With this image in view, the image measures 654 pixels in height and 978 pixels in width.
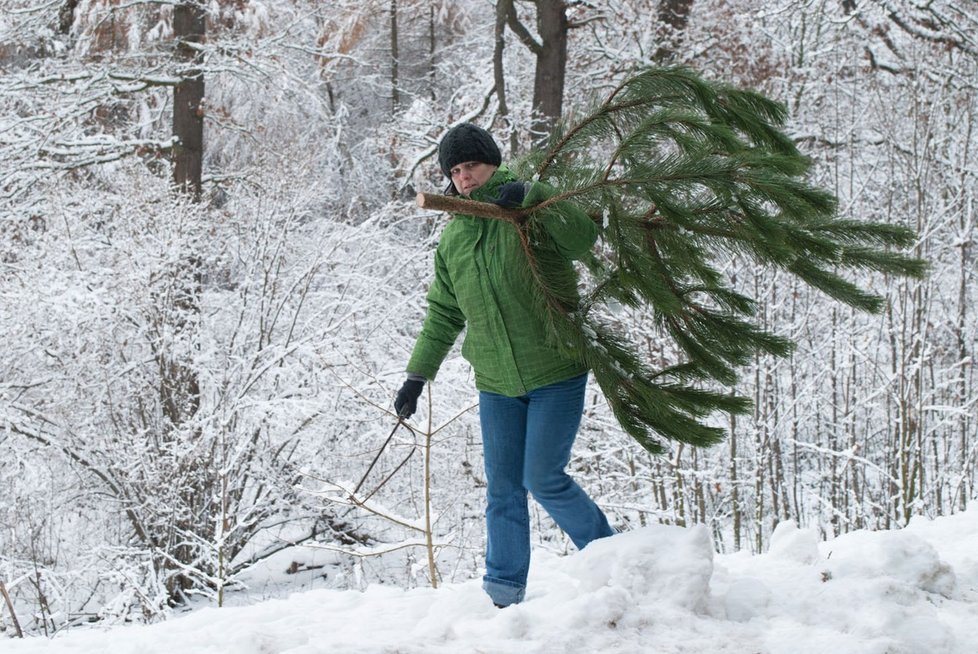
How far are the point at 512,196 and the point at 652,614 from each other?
1.27 metres

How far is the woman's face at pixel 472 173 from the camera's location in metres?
2.76

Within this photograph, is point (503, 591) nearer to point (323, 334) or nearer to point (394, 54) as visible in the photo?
point (323, 334)

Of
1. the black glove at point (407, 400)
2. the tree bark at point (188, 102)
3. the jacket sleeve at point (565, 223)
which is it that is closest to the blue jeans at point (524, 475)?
the black glove at point (407, 400)

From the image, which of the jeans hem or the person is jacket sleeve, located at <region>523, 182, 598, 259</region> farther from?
the jeans hem

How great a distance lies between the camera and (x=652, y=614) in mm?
2566

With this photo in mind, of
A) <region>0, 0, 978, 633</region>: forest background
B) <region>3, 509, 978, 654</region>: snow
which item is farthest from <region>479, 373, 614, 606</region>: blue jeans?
<region>0, 0, 978, 633</region>: forest background

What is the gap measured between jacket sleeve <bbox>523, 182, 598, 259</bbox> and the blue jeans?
50cm

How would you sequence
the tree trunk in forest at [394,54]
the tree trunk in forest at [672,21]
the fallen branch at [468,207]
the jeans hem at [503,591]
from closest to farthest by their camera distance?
the fallen branch at [468,207], the jeans hem at [503,591], the tree trunk in forest at [672,21], the tree trunk in forest at [394,54]

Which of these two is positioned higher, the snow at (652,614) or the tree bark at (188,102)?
the tree bark at (188,102)

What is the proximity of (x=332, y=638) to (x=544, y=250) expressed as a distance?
1289 mm

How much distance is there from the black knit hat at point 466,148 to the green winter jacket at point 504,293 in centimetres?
7

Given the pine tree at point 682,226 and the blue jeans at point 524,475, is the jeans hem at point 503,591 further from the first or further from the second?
the pine tree at point 682,226

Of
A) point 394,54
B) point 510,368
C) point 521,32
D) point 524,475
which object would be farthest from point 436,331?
point 394,54

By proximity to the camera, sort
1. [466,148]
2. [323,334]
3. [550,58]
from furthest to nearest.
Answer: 1. [550,58]
2. [323,334]
3. [466,148]
